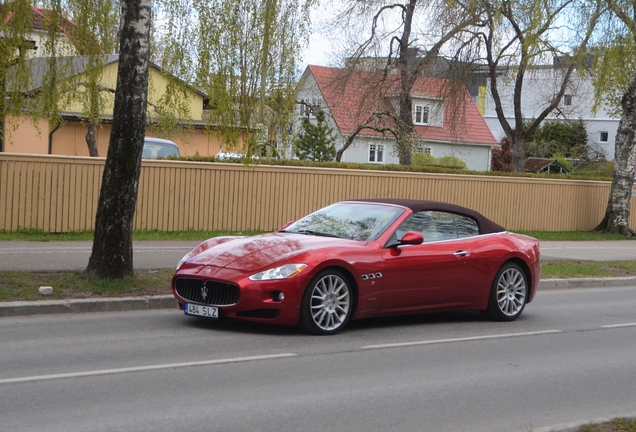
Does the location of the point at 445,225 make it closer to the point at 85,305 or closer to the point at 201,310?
the point at 201,310

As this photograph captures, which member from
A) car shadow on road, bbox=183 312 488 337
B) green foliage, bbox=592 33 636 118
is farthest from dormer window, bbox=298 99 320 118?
car shadow on road, bbox=183 312 488 337

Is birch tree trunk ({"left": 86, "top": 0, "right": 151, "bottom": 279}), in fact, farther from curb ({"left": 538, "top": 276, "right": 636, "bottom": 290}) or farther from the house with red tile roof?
the house with red tile roof

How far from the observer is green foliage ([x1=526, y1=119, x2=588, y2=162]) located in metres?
66.8

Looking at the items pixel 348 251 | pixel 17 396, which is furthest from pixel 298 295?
pixel 17 396

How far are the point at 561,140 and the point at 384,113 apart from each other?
41523mm

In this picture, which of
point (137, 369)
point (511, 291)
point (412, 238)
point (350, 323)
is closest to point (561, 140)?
point (511, 291)

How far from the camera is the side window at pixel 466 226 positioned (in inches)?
412

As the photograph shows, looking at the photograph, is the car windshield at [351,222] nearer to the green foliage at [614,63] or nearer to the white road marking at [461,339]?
the white road marking at [461,339]

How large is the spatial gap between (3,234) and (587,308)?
1136 cm

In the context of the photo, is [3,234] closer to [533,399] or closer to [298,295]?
[298,295]

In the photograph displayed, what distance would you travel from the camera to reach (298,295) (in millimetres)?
8680

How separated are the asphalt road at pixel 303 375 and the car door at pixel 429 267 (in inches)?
15.5

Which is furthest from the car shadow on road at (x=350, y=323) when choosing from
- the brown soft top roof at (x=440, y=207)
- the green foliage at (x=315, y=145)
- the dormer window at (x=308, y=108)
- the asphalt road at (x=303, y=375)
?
the green foliage at (x=315, y=145)

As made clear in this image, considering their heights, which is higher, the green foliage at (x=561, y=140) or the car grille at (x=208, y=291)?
the green foliage at (x=561, y=140)
